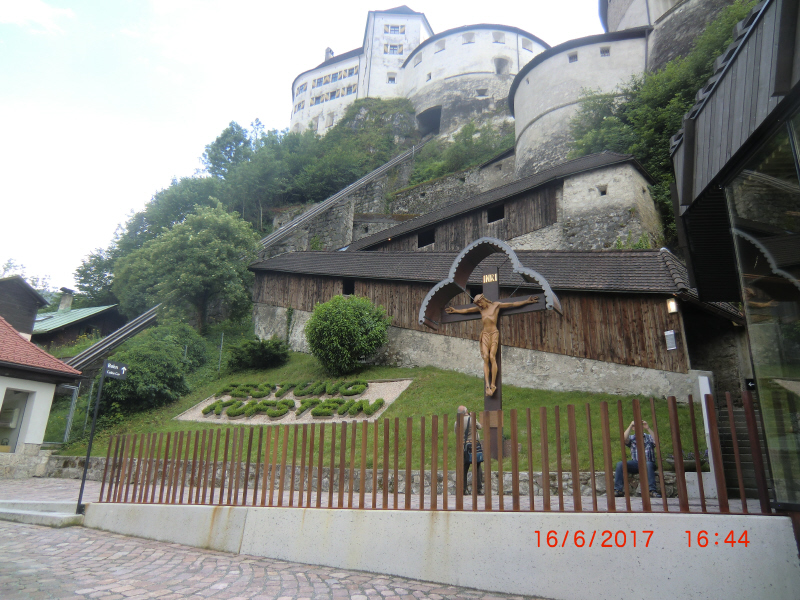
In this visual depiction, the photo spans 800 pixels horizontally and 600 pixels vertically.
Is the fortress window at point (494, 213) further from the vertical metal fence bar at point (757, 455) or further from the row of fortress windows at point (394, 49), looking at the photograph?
the row of fortress windows at point (394, 49)

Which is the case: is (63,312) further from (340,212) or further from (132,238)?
(340,212)

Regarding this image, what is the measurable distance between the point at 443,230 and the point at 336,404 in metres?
Answer: 14.1

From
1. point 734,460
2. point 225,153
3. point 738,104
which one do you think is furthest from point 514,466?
point 225,153

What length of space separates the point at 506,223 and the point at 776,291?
21802mm

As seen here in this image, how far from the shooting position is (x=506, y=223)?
1006 inches

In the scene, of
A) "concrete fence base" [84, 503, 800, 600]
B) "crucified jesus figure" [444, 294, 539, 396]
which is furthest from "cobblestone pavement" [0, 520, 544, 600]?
"crucified jesus figure" [444, 294, 539, 396]

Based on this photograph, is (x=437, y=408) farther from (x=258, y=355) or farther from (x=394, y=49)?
(x=394, y=49)

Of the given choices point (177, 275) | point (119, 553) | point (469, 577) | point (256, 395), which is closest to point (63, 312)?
point (177, 275)

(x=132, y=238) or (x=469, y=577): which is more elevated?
(x=132, y=238)

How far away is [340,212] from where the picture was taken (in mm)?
36969

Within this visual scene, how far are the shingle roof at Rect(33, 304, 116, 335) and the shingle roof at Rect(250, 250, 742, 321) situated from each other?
18232 mm

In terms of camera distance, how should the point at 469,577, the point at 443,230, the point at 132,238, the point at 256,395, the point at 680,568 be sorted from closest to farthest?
the point at 680,568 → the point at 469,577 → the point at 256,395 → the point at 443,230 → the point at 132,238

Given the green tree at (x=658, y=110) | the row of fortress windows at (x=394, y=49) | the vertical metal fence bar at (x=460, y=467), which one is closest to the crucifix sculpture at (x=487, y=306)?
the vertical metal fence bar at (x=460, y=467)
